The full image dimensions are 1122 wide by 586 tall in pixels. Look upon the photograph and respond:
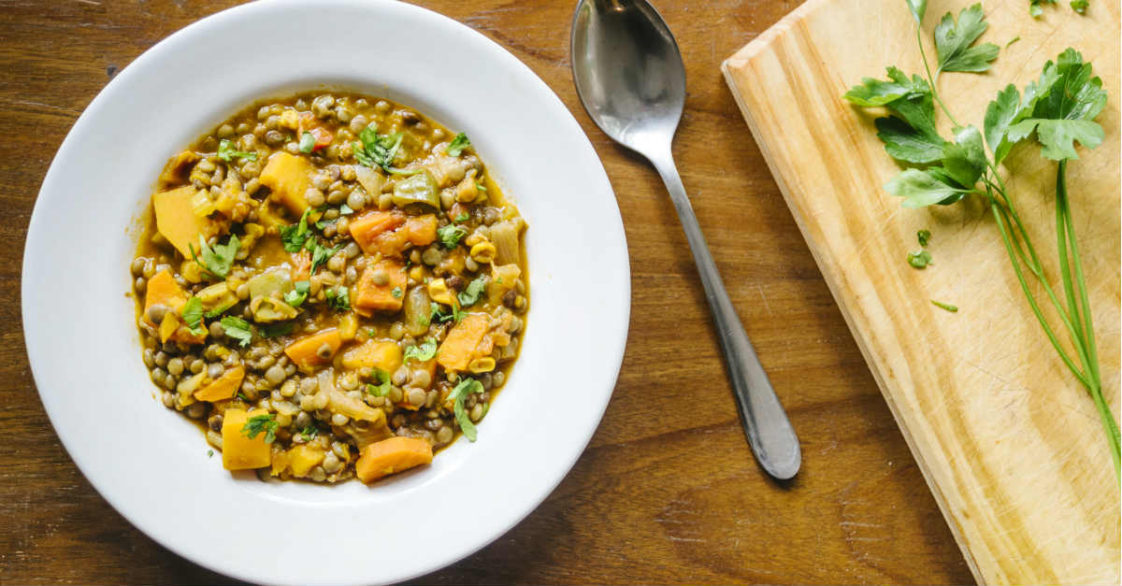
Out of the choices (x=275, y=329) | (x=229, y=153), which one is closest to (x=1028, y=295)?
(x=275, y=329)

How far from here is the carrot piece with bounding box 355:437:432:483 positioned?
3072 millimetres

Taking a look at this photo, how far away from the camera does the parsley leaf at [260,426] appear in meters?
3.01

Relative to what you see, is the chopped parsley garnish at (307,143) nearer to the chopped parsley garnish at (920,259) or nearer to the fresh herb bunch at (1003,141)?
the fresh herb bunch at (1003,141)

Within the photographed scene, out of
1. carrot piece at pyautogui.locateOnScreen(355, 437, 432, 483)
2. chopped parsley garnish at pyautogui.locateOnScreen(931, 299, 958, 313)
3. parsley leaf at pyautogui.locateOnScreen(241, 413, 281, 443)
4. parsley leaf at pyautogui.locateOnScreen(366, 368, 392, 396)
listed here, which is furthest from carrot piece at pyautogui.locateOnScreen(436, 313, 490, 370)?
chopped parsley garnish at pyautogui.locateOnScreen(931, 299, 958, 313)

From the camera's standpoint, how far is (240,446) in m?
3.03

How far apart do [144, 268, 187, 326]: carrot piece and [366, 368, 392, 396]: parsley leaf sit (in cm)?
82

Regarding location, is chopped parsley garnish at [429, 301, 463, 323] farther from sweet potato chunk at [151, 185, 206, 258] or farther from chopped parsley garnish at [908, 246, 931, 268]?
chopped parsley garnish at [908, 246, 931, 268]

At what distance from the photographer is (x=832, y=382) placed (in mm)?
3625

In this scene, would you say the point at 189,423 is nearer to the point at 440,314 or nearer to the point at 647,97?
the point at 440,314

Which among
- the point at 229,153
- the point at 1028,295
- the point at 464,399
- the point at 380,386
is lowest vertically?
the point at 464,399

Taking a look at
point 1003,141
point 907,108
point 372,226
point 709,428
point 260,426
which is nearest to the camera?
point 260,426

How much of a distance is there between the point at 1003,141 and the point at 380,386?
2.82m

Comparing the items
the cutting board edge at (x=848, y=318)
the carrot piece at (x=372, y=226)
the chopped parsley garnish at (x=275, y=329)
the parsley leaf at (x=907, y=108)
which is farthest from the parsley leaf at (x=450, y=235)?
the parsley leaf at (x=907, y=108)

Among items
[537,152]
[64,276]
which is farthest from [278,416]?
[537,152]
